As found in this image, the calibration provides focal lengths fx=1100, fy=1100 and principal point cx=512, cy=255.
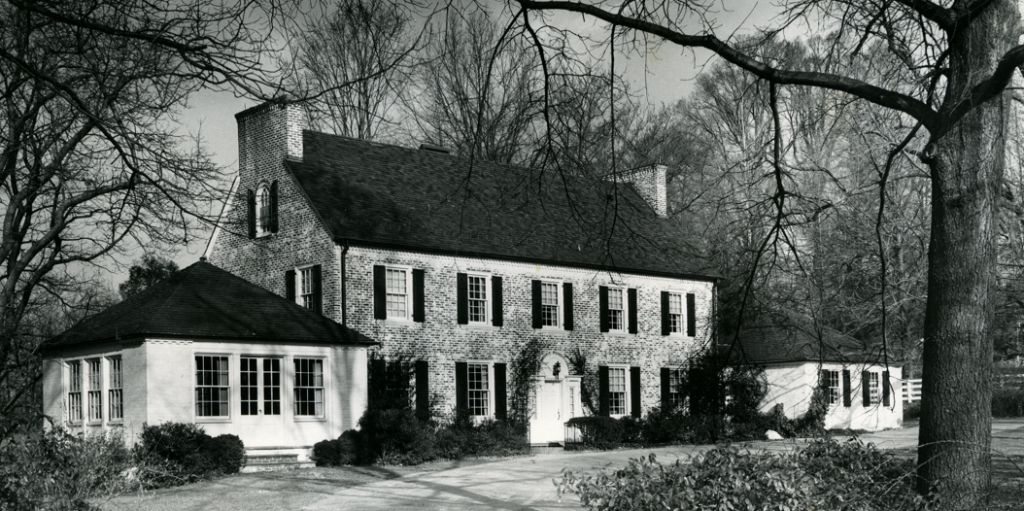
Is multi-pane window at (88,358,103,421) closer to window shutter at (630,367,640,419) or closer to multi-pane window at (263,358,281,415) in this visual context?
multi-pane window at (263,358,281,415)

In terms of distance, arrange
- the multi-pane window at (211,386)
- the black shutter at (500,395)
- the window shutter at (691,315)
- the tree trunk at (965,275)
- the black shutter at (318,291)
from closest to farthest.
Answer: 1. the tree trunk at (965,275)
2. the multi-pane window at (211,386)
3. the black shutter at (318,291)
4. the black shutter at (500,395)
5. the window shutter at (691,315)

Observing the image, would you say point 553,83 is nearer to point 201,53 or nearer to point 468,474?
point 201,53

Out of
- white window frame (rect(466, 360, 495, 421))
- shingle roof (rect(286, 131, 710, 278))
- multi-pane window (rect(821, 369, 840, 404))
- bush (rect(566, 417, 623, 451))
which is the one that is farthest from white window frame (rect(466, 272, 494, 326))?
multi-pane window (rect(821, 369, 840, 404))

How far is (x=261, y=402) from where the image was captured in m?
24.8

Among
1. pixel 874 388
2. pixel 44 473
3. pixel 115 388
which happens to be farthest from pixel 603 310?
pixel 44 473

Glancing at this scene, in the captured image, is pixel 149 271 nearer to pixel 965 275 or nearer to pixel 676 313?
pixel 676 313

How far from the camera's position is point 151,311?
2397cm

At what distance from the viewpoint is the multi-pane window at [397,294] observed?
28781 millimetres

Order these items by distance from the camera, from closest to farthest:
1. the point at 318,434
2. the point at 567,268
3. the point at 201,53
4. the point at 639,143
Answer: the point at 201,53 < the point at 318,434 < the point at 567,268 < the point at 639,143

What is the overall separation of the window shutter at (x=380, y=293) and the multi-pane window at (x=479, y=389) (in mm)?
3371

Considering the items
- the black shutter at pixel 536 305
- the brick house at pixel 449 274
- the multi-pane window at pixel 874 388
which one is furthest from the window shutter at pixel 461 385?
the multi-pane window at pixel 874 388

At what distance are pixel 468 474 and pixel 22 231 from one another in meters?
11.6

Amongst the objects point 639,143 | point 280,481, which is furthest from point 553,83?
point 639,143

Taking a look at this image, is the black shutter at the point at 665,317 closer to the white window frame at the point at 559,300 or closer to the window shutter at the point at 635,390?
the window shutter at the point at 635,390
